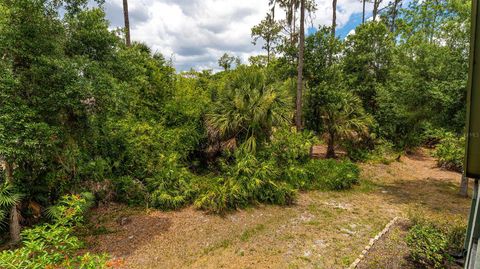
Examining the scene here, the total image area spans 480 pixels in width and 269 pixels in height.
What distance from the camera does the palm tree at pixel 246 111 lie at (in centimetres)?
683

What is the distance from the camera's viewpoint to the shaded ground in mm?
3979

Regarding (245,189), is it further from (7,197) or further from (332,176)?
(7,197)

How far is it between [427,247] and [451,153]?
680cm

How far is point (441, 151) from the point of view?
8977mm

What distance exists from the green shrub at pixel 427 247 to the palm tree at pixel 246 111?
13.4 ft

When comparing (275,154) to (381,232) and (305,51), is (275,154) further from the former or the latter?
(305,51)

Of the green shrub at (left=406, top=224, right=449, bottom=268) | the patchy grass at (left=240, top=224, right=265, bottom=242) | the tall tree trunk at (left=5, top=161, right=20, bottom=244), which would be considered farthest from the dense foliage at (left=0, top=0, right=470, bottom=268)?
the patchy grass at (left=240, top=224, right=265, bottom=242)

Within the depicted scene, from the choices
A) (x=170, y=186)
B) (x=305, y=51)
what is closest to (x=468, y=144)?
(x=170, y=186)

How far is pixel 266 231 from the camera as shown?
191 inches

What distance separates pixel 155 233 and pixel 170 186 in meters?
1.40

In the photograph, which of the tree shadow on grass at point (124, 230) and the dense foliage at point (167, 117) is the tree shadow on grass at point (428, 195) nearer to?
the dense foliage at point (167, 117)

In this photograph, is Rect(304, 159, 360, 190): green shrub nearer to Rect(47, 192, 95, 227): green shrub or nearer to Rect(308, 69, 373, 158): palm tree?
Rect(308, 69, 373, 158): palm tree

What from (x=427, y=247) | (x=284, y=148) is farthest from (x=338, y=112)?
(x=427, y=247)

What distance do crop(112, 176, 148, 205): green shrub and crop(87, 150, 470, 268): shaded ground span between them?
0.29 m
